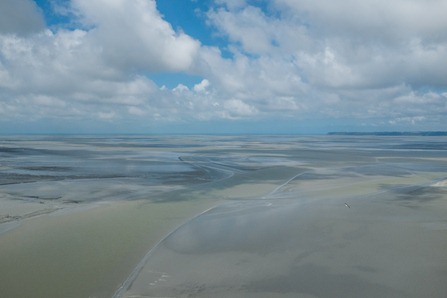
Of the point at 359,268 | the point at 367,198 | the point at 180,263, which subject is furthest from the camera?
the point at 367,198

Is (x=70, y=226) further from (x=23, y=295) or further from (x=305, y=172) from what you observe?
(x=305, y=172)

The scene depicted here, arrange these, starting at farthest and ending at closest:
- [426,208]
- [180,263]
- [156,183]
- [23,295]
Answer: [156,183], [426,208], [180,263], [23,295]

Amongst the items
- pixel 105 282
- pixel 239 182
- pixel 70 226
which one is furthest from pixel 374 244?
pixel 239 182

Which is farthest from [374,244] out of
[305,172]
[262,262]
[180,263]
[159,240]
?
[305,172]

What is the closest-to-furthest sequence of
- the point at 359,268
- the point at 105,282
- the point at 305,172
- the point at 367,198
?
1. the point at 105,282
2. the point at 359,268
3. the point at 367,198
4. the point at 305,172

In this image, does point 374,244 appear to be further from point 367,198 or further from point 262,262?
point 367,198

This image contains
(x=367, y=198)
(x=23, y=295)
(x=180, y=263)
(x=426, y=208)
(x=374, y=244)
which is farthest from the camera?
(x=367, y=198)

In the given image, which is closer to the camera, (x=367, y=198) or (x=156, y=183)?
(x=367, y=198)

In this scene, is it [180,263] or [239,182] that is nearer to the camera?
[180,263]
